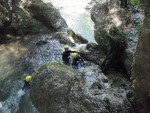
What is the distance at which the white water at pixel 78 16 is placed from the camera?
25.3 meters

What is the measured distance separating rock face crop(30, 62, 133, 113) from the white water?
1302 centimetres

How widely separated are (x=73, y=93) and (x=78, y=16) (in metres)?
18.9

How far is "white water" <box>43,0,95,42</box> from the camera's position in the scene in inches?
995

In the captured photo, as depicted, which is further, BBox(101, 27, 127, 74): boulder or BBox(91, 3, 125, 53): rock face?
BBox(91, 3, 125, 53): rock face

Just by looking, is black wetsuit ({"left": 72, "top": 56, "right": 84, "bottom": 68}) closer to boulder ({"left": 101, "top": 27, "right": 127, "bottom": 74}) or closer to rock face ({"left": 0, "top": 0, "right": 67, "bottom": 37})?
boulder ({"left": 101, "top": 27, "right": 127, "bottom": 74})

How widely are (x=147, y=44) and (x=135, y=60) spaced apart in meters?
0.80

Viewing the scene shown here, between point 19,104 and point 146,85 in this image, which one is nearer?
point 146,85

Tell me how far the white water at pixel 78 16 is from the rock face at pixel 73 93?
1302cm

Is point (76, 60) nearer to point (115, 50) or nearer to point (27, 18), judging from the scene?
point (115, 50)

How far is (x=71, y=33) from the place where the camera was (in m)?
20.7

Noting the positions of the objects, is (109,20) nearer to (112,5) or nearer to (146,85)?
(112,5)

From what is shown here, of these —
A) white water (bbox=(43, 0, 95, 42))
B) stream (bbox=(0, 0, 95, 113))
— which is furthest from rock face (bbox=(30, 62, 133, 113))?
white water (bbox=(43, 0, 95, 42))

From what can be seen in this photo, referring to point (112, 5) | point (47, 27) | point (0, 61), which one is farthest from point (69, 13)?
point (0, 61)

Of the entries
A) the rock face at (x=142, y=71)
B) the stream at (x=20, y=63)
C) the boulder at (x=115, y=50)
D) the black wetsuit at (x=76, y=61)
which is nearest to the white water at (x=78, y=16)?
the stream at (x=20, y=63)
